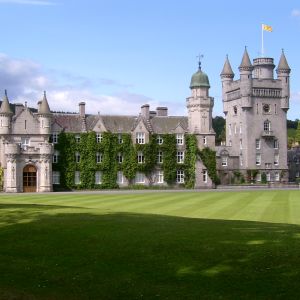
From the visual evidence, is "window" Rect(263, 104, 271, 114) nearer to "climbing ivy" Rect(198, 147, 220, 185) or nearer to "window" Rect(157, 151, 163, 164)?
"climbing ivy" Rect(198, 147, 220, 185)

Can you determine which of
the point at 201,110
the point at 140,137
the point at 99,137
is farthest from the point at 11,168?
the point at 201,110

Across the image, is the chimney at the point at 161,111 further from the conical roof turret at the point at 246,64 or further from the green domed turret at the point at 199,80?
the conical roof turret at the point at 246,64

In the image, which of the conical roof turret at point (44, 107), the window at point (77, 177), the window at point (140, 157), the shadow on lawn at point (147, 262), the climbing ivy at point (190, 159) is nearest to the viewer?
the shadow on lawn at point (147, 262)

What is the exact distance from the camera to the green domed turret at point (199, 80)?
268 ft

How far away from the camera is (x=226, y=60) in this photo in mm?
97875

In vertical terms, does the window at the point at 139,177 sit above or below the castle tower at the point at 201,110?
below

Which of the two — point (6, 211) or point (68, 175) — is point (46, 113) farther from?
point (6, 211)

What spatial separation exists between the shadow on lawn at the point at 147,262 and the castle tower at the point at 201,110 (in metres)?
61.7

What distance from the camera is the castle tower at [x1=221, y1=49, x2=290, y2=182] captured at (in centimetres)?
9069

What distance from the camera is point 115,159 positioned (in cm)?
7644

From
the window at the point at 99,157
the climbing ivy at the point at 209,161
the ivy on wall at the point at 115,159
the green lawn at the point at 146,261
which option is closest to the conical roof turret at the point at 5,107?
the ivy on wall at the point at 115,159

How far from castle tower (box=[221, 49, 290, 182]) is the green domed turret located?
36.2ft

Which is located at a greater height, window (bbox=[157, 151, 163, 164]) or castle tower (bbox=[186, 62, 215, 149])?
castle tower (bbox=[186, 62, 215, 149])

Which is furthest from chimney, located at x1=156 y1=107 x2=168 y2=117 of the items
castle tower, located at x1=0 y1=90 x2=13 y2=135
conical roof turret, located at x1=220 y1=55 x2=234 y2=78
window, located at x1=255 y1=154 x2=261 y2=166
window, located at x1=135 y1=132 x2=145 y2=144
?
castle tower, located at x1=0 y1=90 x2=13 y2=135
